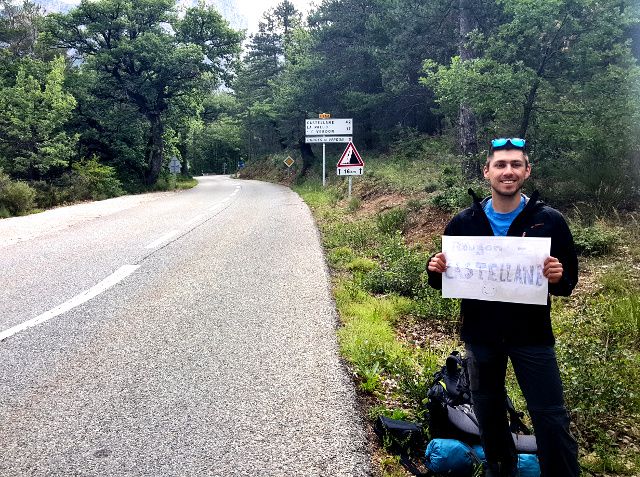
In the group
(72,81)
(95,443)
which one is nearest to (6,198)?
(72,81)

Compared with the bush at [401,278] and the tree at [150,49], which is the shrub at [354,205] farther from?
the tree at [150,49]

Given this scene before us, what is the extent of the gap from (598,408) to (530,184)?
785 cm

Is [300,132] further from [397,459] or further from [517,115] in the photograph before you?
[397,459]

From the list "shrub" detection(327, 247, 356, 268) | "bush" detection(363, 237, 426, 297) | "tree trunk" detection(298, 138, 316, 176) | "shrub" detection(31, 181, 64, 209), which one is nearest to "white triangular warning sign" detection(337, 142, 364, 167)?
"shrub" detection(327, 247, 356, 268)

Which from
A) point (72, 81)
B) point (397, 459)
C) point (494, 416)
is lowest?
point (397, 459)

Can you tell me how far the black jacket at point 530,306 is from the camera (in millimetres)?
2301

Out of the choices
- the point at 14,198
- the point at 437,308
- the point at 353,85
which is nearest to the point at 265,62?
the point at 353,85

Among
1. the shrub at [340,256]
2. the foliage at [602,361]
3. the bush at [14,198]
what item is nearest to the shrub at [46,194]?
the bush at [14,198]

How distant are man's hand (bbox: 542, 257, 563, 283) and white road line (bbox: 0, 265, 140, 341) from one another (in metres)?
4.77

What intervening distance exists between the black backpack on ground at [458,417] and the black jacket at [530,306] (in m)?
0.55

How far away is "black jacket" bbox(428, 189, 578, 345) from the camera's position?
2301 millimetres

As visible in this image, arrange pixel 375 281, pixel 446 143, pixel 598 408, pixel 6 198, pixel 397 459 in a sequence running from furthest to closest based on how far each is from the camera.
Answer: pixel 446 143
pixel 6 198
pixel 375 281
pixel 598 408
pixel 397 459

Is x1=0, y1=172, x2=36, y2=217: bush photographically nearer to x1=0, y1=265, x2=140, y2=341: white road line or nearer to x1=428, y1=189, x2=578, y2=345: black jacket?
x1=0, y1=265, x2=140, y2=341: white road line

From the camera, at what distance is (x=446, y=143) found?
2183cm
